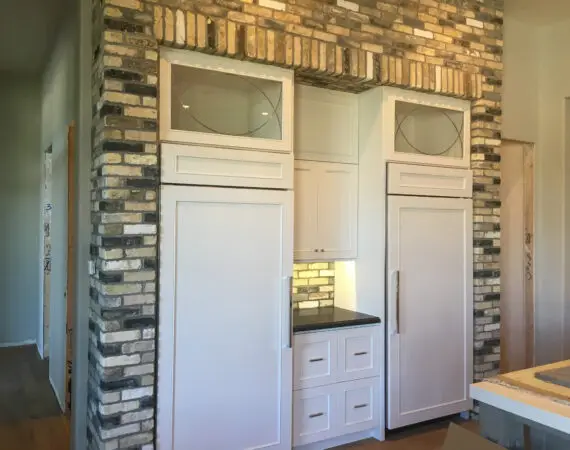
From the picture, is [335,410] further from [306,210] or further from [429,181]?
[429,181]

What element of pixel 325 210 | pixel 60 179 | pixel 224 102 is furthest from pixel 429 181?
pixel 60 179

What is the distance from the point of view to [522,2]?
4145 millimetres

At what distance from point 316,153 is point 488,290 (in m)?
1.72

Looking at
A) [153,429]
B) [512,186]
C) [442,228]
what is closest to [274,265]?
[153,429]

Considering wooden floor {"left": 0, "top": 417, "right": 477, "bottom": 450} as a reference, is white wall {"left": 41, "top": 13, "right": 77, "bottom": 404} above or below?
above

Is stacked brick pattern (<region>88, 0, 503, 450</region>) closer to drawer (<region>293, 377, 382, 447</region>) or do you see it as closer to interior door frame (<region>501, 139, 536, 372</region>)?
drawer (<region>293, 377, 382, 447</region>)

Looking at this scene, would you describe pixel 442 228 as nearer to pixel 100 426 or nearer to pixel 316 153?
pixel 316 153

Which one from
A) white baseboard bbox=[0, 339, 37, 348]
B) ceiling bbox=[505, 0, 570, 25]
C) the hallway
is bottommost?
the hallway

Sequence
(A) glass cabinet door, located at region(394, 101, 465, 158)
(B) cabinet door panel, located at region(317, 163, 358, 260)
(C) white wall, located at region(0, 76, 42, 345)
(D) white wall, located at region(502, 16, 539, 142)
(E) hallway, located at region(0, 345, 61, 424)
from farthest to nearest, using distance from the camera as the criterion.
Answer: (C) white wall, located at region(0, 76, 42, 345), (D) white wall, located at region(502, 16, 539, 142), (E) hallway, located at region(0, 345, 61, 424), (A) glass cabinet door, located at region(394, 101, 465, 158), (B) cabinet door panel, located at region(317, 163, 358, 260)

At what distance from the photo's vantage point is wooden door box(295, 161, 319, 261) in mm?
3498

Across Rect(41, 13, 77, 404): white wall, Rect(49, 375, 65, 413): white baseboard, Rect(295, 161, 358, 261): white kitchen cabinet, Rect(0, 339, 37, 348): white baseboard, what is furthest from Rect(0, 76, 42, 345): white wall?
Rect(295, 161, 358, 261): white kitchen cabinet

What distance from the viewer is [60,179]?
426 cm

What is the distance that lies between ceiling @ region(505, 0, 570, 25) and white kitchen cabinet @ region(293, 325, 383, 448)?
281 centimetres

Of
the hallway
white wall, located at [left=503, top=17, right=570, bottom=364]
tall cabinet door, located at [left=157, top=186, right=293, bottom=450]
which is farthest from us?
white wall, located at [left=503, top=17, right=570, bottom=364]
